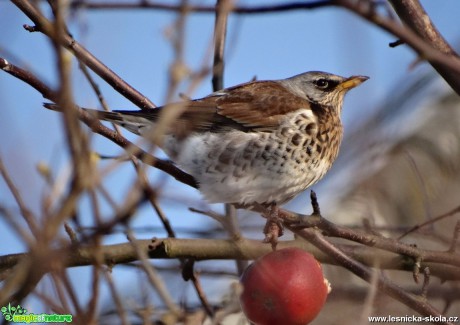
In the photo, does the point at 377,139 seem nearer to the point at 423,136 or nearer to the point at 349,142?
the point at 349,142

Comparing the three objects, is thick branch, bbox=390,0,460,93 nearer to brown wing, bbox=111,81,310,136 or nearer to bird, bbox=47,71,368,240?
bird, bbox=47,71,368,240

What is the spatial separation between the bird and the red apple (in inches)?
45.1

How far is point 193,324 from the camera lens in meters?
3.06

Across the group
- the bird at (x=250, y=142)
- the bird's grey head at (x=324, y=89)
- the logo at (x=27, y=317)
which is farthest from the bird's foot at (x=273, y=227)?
the bird's grey head at (x=324, y=89)

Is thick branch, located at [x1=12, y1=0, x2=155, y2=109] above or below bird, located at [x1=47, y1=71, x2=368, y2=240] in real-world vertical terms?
above

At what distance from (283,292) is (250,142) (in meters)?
1.70

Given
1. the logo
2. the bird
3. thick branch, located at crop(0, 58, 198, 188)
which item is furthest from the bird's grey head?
the logo

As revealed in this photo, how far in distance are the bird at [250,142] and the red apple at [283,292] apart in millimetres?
1146

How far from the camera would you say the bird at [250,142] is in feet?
14.1

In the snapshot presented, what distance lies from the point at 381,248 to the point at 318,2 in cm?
162

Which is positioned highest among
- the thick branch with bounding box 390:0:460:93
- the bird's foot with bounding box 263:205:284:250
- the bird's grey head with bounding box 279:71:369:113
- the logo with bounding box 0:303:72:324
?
the bird's grey head with bounding box 279:71:369:113

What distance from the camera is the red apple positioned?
2949 mm

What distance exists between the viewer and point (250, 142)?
4.54 metres

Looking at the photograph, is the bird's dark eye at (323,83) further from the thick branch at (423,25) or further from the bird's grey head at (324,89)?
the thick branch at (423,25)
